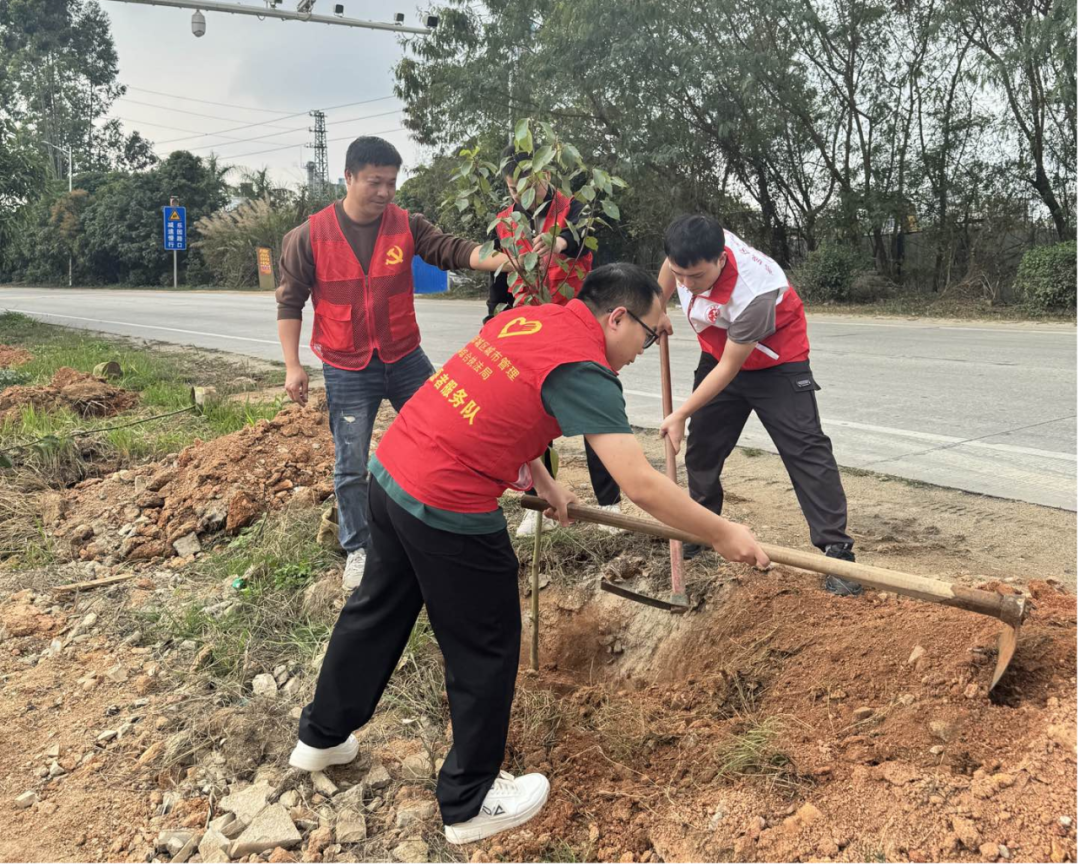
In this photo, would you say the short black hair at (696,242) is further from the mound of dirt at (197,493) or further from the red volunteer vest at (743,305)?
the mound of dirt at (197,493)

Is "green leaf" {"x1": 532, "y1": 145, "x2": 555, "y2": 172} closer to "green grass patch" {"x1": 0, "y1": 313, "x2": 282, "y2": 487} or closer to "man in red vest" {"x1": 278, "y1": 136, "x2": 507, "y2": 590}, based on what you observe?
"man in red vest" {"x1": 278, "y1": 136, "x2": 507, "y2": 590}

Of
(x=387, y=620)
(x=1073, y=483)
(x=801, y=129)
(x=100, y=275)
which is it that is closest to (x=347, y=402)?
(x=387, y=620)

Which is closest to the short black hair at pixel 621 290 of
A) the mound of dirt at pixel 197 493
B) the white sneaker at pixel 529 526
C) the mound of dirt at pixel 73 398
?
the white sneaker at pixel 529 526

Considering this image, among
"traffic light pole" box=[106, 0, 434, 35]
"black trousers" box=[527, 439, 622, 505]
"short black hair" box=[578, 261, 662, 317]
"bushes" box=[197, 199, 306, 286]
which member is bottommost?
"black trousers" box=[527, 439, 622, 505]

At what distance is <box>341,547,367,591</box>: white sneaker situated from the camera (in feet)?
11.8

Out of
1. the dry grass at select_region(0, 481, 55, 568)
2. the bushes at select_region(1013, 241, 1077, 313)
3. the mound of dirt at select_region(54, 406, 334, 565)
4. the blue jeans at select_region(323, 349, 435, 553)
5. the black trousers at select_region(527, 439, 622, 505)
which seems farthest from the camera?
the bushes at select_region(1013, 241, 1077, 313)

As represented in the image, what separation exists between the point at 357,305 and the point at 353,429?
53 centimetres

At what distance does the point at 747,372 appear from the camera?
11.3ft

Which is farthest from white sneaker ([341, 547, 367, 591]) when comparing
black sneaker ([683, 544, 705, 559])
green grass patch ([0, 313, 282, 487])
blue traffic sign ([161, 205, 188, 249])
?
blue traffic sign ([161, 205, 188, 249])

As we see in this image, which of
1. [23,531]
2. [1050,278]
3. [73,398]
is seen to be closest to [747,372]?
[23,531]

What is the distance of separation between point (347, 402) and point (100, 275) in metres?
40.4

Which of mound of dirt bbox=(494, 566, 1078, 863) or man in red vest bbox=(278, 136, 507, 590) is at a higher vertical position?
man in red vest bbox=(278, 136, 507, 590)

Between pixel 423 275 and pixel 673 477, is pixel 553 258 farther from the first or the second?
pixel 423 275

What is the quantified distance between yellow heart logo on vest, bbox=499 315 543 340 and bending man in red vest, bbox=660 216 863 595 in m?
1.07
